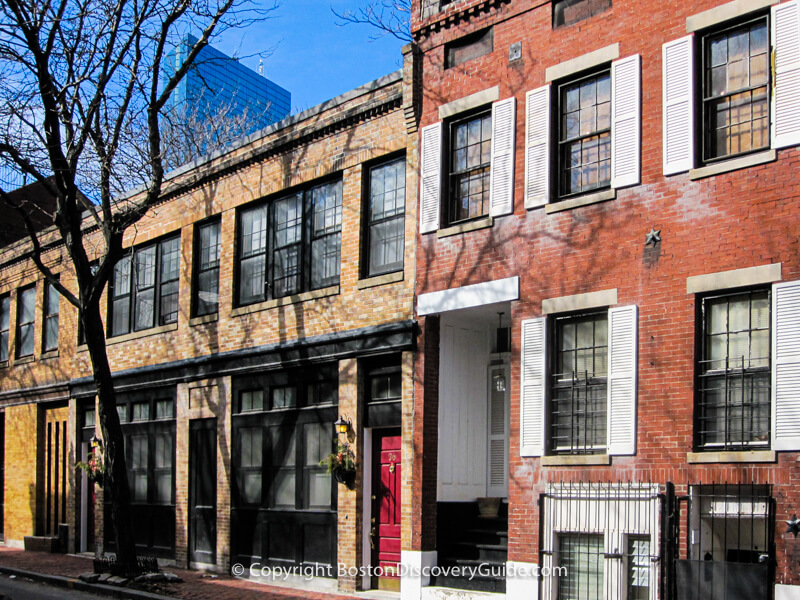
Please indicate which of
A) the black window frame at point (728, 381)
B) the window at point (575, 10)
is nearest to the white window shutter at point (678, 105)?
the window at point (575, 10)

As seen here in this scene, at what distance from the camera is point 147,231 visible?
73.6 ft

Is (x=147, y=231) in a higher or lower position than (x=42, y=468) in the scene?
higher

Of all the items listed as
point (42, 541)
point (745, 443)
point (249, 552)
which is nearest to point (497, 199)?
point (745, 443)

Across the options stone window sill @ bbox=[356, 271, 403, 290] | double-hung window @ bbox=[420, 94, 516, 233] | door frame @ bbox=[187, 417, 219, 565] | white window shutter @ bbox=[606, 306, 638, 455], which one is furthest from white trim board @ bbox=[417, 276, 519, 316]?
door frame @ bbox=[187, 417, 219, 565]

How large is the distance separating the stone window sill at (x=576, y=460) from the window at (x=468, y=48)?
603 centimetres

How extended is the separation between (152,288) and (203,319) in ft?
8.68

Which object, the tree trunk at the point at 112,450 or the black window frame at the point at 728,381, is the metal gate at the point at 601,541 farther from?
the tree trunk at the point at 112,450

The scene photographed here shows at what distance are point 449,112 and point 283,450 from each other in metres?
6.75

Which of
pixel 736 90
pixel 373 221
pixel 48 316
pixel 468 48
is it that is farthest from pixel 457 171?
pixel 48 316

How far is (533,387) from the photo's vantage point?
1324cm

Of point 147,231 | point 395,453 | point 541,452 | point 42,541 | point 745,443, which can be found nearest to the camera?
point 745,443

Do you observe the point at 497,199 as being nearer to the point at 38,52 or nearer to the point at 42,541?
the point at 38,52

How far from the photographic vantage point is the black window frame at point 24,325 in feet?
89.8

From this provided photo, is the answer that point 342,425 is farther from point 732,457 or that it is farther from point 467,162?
point 732,457
